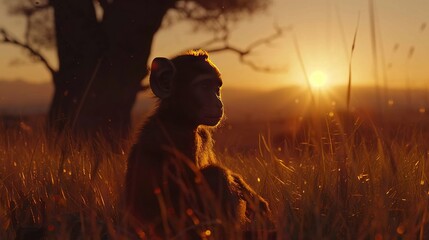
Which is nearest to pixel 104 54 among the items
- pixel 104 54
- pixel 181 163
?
pixel 104 54

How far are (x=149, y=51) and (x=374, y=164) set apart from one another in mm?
5858

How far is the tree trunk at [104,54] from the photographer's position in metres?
8.86

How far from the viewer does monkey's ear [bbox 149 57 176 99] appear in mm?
3359

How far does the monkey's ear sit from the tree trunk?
18.0 ft

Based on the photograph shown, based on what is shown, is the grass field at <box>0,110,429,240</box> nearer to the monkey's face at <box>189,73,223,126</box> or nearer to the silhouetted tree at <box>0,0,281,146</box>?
the monkey's face at <box>189,73,223,126</box>

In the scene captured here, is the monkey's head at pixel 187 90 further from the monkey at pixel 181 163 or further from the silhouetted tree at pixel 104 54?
the silhouetted tree at pixel 104 54

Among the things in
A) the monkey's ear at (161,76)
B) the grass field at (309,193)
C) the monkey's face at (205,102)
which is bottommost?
the grass field at (309,193)

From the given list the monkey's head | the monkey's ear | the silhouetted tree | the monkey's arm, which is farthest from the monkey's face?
the silhouetted tree

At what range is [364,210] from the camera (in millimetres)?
3205

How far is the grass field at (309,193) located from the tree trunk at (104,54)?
3.81m

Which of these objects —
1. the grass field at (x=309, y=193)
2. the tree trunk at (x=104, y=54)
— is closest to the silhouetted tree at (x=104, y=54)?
the tree trunk at (x=104, y=54)

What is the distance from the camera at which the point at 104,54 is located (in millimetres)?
8977

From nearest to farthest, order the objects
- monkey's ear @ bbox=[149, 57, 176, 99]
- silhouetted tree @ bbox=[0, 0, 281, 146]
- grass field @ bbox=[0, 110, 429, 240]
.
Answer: grass field @ bbox=[0, 110, 429, 240] → monkey's ear @ bbox=[149, 57, 176, 99] → silhouetted tree @ bbox=[0, 0, 281, 146]

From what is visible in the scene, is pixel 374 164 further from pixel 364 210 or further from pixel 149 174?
pixel 149 174
